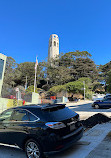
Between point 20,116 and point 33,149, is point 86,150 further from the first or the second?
point 20,116

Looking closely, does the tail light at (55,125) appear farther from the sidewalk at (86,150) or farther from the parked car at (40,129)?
the sidewalk at (86,150)

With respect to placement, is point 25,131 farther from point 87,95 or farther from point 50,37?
point 50,37

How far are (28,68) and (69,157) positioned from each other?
170 feet

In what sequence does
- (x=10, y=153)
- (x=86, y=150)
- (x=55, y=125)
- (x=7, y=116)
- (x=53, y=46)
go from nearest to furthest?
(x=55, y=125) < (x=86, y=150) < (x=10, y=153) < (x=7, y=116) < (x=53, y=46)

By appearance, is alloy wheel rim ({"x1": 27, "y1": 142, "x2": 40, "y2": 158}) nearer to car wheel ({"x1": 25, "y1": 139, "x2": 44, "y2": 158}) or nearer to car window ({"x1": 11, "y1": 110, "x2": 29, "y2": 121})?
car wheel ({"x1": 25, "y1": 139, "x2": 44, "y2": 158})

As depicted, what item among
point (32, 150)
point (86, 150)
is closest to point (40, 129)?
point (32, 150)

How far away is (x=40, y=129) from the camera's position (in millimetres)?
3543

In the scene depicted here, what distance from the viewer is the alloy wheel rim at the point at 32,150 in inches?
140

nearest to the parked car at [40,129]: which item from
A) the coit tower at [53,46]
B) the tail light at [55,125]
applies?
the tail light at [55,125]

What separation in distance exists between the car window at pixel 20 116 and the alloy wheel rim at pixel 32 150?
2.34 feet

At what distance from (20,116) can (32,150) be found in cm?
107

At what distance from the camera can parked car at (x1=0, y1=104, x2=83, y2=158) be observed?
11.3 feet

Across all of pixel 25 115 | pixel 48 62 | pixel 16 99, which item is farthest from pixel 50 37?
pixel 25 115

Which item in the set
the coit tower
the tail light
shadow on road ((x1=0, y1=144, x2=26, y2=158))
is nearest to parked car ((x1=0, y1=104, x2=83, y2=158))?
the tail light
